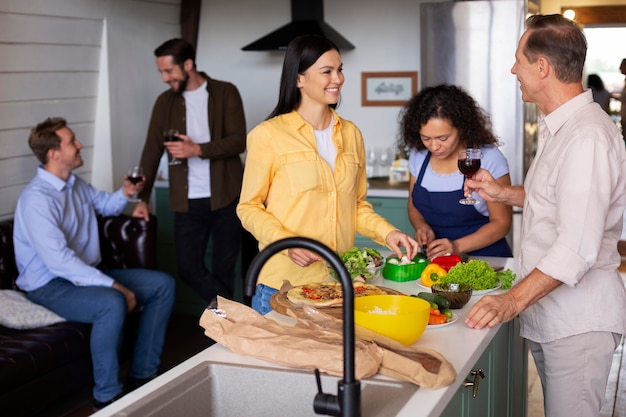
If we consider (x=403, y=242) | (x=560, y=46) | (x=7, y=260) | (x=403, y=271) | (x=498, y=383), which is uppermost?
(x=560, y=46)

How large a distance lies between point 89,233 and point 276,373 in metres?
2.85

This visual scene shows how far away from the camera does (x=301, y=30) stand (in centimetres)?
607

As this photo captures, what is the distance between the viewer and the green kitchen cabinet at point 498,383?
2.32 m

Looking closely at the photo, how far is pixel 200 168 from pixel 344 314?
12.3ft

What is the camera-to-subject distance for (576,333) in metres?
2.52

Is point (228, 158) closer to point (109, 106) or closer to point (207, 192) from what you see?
point (207, 192)

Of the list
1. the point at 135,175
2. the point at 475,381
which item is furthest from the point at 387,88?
the point at 475,381

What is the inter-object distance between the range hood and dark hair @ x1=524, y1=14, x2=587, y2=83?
3.53m

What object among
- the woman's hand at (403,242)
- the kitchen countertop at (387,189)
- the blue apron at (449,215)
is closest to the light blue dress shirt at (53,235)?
the kitchen countertop at (387,189)

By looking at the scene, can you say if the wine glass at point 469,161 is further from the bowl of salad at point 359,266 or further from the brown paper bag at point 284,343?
the brown paper bag at point 284,343

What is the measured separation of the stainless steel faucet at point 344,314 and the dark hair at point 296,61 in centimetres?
148

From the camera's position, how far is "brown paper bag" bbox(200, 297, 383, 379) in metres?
2.08

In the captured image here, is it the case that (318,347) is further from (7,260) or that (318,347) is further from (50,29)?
(50,29)

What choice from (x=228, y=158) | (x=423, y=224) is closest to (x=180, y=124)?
(x=228, y=158)
